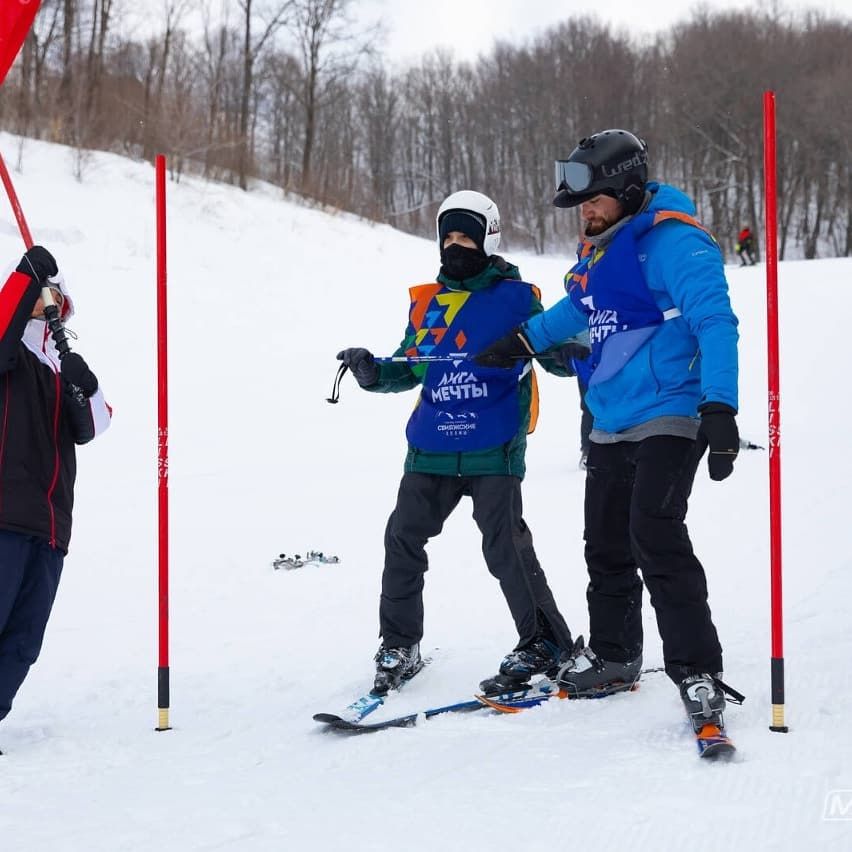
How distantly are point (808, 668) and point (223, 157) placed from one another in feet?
60.6

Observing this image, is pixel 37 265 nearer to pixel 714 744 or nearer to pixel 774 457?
pixel 774 457

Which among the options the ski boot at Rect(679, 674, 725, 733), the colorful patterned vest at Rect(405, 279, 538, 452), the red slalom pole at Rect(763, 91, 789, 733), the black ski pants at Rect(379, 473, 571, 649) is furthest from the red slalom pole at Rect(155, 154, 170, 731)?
the red slalom pole at Rect(763, 91, 789, 733)

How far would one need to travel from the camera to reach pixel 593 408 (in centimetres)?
337

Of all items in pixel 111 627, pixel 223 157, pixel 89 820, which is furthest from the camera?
pixel 223 157

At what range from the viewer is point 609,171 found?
3.17 m

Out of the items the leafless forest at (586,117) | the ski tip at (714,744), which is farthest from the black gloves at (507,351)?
the leafless forest at (586,117)

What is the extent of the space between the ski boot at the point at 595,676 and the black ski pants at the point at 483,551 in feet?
0.90

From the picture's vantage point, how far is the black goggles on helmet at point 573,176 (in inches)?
125

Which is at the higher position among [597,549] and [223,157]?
[223,157]

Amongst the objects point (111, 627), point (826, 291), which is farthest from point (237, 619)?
point (826, 291)

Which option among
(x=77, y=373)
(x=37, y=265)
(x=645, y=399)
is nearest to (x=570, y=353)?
(x=645, y=399)

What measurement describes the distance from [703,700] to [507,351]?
1.42 meters

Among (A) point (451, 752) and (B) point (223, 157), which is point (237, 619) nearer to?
(A) point (451, 752)

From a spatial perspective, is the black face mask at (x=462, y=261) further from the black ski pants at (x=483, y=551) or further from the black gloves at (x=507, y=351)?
the black ski pants at (x=483, y=551)
